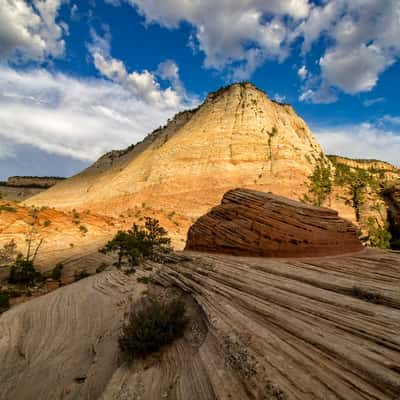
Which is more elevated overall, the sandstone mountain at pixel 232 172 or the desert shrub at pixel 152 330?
the sandstone mountain at pixel 232 172

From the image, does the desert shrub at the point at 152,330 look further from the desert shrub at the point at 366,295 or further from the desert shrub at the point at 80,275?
the desert shrub at the point at 80,275

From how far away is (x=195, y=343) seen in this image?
12.6 feet

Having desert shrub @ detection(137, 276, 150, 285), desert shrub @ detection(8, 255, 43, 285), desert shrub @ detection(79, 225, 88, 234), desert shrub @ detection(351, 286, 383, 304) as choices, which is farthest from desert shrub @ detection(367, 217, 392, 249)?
desert shrub @ detection(8, 255, 43, 285)

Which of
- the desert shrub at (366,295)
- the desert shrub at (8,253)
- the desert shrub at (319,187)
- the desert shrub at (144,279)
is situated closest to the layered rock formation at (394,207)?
the desert shrub at (319,187)

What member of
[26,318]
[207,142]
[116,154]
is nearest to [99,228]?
[26,318]

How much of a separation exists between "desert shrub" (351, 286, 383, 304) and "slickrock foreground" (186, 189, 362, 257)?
2859mm

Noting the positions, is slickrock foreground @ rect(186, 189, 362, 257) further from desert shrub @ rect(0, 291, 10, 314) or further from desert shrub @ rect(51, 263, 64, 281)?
desert shrub @ rect(51, 263, 64, 281)

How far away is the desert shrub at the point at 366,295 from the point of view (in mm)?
3823

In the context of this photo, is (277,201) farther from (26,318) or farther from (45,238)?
(45,238)

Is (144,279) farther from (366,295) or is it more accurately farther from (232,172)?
(232,172)

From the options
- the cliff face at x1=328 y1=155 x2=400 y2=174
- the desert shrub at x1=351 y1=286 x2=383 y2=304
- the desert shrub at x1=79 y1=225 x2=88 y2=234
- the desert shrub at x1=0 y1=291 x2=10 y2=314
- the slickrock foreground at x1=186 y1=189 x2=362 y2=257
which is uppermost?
the cliff face at x1=328 y1=155 x2=400 y2=174

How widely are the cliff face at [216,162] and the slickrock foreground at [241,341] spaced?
22357 mm

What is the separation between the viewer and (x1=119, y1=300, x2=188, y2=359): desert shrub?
3865 mm

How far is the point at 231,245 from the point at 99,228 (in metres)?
13.1
